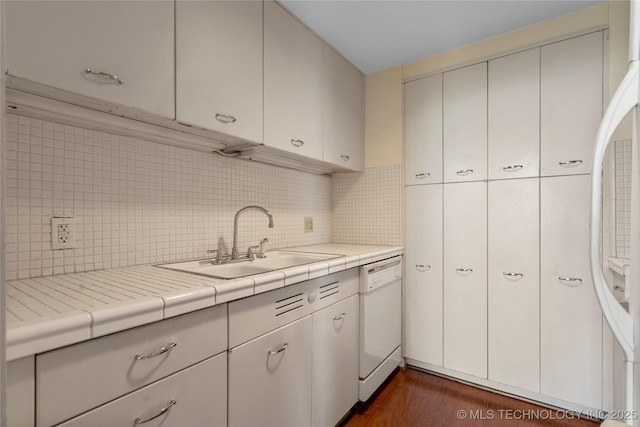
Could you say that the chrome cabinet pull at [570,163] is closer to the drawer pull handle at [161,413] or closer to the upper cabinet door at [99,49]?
the upper cabinet door at [99,49]

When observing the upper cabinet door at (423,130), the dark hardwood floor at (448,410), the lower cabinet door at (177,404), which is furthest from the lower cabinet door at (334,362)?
the upper cabinet door at (423,130)

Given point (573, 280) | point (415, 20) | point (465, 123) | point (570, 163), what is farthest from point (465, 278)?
point (415, 20)

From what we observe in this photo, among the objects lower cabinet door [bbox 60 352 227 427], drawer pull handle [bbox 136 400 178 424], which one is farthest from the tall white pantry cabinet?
drawer pull handle [bbox 136 400 178 424]

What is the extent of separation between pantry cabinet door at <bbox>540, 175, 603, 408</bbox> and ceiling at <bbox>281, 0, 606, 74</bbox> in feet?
3.26

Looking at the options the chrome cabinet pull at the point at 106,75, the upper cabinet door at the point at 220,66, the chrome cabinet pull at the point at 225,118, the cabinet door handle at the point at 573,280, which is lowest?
the cabinet door handle at the point at 573,280

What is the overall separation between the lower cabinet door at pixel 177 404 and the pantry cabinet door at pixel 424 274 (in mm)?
1617

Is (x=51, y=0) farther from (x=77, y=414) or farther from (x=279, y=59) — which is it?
(x=77, y=414)

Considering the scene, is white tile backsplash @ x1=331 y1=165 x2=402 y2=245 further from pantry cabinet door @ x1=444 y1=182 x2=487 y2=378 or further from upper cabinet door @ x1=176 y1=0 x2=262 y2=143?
upper cabinet door @ x1=176 y1=0 x2=262 y2=143

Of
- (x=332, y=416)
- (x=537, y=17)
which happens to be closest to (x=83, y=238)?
(x=332, y=416)

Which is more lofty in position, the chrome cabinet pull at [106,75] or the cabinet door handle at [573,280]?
the chrome cabinet pull at [106,75]

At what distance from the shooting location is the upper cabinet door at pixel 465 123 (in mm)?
1949

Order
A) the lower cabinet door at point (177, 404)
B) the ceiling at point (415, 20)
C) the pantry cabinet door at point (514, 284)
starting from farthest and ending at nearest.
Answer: the pantry cabinet door at point (514, 284), the ceiling at point (415, 20), the lower cabinet door at point (177, 404)

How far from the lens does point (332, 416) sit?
4.77 feet

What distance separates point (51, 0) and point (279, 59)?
951 mm
